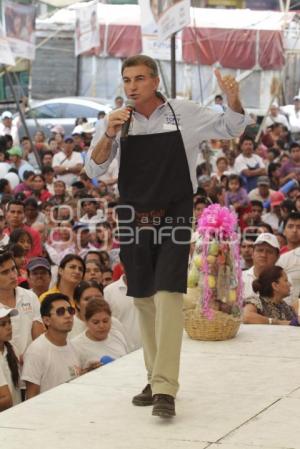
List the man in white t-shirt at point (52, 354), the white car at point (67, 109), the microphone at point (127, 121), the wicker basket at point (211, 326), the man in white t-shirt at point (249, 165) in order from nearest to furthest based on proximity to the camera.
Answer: the microphone at point (127, 121) < the man in white t-shirt at point (52, 354) < the wicker basket at point (211, 326) < the man in white t-shirt at point (249, 165) < the white car at point (67, 109)

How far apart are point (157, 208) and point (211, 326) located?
7.32 feet

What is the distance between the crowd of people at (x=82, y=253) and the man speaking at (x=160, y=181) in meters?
0.37

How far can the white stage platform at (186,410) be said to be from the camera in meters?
5.31

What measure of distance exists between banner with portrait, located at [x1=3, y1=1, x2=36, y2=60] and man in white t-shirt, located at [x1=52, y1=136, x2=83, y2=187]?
1.92 m

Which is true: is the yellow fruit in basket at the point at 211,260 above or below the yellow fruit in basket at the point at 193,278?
above

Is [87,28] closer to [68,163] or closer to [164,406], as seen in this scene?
[68,163]

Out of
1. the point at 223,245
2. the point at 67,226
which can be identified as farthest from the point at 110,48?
the point at 223,245

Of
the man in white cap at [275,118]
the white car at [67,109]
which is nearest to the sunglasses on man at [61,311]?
the man in white cap at [275,118]

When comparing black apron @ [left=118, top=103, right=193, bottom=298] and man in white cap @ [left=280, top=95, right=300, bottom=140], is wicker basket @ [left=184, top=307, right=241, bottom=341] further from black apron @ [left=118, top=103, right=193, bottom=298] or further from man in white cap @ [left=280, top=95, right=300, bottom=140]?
man in white cap @ [left=280, top=95, right=300, bottom=140]

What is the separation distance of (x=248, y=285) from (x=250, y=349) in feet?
8.99

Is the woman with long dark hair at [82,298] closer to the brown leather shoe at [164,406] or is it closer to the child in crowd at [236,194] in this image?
the brown leather shoe at [164,406]

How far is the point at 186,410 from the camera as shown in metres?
5.87

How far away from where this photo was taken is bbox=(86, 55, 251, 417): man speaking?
5.70 meters

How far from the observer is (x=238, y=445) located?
204 inches
